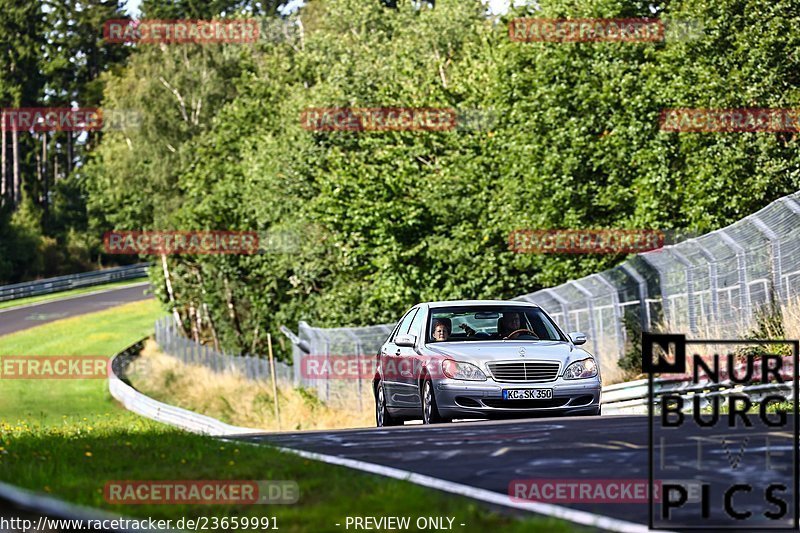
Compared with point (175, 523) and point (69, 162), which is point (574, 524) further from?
point (69, 162)

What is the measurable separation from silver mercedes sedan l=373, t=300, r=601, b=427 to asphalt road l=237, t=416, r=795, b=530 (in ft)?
5.88

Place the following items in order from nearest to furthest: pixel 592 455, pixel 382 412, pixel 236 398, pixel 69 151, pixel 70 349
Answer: pixel 592 455 → pixel 382 412 → pixel 236 398 → pixel 70 349 → pixel 69 151

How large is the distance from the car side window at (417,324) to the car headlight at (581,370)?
1.99m

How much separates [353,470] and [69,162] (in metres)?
113

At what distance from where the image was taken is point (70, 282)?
318 ft

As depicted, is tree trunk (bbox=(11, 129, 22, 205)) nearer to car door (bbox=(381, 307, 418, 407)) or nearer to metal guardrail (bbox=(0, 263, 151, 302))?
metal guardrail (bbox=(0, 263, 151, 302))

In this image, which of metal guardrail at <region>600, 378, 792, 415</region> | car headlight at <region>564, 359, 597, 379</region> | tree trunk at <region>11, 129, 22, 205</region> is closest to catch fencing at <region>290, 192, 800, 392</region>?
metal guardrail at <region>600, 378, 792, 415</region>

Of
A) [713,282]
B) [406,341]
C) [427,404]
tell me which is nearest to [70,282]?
[713,282]

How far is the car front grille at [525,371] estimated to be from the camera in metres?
15.6

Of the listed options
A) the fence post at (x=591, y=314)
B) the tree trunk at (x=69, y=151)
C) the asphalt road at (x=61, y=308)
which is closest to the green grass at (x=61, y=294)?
the asphalt road at (x=61, y=308)

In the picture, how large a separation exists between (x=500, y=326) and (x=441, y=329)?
748 mm

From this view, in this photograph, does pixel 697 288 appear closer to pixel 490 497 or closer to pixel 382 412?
pixel 382 412

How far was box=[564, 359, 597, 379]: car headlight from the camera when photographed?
15711 millimetres

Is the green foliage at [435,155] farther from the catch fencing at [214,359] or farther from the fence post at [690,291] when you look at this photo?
the fence post at [690,291]
